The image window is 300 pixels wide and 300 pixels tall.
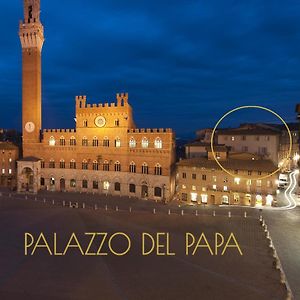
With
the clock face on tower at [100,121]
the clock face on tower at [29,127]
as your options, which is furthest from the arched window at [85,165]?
the clock face on tower at [29,127]

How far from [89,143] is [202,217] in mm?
27388

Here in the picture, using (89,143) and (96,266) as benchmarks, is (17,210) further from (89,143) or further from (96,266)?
(96,266)

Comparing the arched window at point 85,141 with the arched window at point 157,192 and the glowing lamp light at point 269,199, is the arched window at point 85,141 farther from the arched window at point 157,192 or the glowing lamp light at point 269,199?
the glowing lamp light at point 269,199

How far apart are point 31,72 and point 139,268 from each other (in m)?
47.6

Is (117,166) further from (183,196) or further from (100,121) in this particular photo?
(183,196)

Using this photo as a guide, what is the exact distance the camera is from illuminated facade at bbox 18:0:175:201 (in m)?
49.8

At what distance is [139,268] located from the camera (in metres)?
22.5

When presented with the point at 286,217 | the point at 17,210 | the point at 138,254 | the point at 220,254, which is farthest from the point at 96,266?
the point at 286,217

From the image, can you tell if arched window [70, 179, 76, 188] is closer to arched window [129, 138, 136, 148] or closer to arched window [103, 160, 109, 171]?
arched window [103, 160, 109, 171]

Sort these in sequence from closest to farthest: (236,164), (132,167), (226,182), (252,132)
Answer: (226,182), (236,164), (132,167), (252,132)

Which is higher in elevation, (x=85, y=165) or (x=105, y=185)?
(x=85, y=165)

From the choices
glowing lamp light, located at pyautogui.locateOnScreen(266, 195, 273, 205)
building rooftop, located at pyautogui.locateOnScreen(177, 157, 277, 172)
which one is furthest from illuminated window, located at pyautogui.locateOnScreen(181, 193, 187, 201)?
glowing lamp light, located at pyautogui.locateOnScreen(266, 195, 273, 205)

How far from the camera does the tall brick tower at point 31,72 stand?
55.8 metres

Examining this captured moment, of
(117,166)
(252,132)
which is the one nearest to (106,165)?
(117,166)
